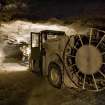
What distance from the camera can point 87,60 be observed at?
20.3 ft

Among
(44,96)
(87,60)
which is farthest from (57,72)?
(87,60)

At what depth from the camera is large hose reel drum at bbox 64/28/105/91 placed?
6.11 metres

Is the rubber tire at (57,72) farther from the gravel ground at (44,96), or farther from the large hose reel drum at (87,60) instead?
the large hose reel drum at (87,60)

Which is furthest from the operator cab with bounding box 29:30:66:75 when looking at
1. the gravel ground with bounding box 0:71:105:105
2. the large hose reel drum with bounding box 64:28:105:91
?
the large hose reel drum with bounding box 64:28:105:91

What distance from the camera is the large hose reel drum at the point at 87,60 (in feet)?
20.0

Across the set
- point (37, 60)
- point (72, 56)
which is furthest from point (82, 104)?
point (37, 60)

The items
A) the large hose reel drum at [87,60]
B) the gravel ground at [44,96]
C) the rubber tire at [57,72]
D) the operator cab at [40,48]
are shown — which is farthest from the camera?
the operator cab at [40,48]

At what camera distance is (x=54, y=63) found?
750 cm

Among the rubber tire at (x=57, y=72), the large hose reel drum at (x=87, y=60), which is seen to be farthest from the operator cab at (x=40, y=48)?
the large hose reel drum at (x=87, y=60)

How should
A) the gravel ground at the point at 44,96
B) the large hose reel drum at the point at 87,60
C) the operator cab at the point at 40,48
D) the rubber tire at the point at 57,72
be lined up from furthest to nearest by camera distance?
the operator cab at the point at 40,48, the rubber tire at the point at 57,72, the large hose reel drum at the point at 87,60, the gravel ground at the point at 44,96

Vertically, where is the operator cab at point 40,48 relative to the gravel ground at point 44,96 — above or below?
above

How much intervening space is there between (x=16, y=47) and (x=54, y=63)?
1329 cm

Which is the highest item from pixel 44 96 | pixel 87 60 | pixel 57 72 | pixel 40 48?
pixel 40 48

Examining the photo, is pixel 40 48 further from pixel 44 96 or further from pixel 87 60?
pixel 87 60
